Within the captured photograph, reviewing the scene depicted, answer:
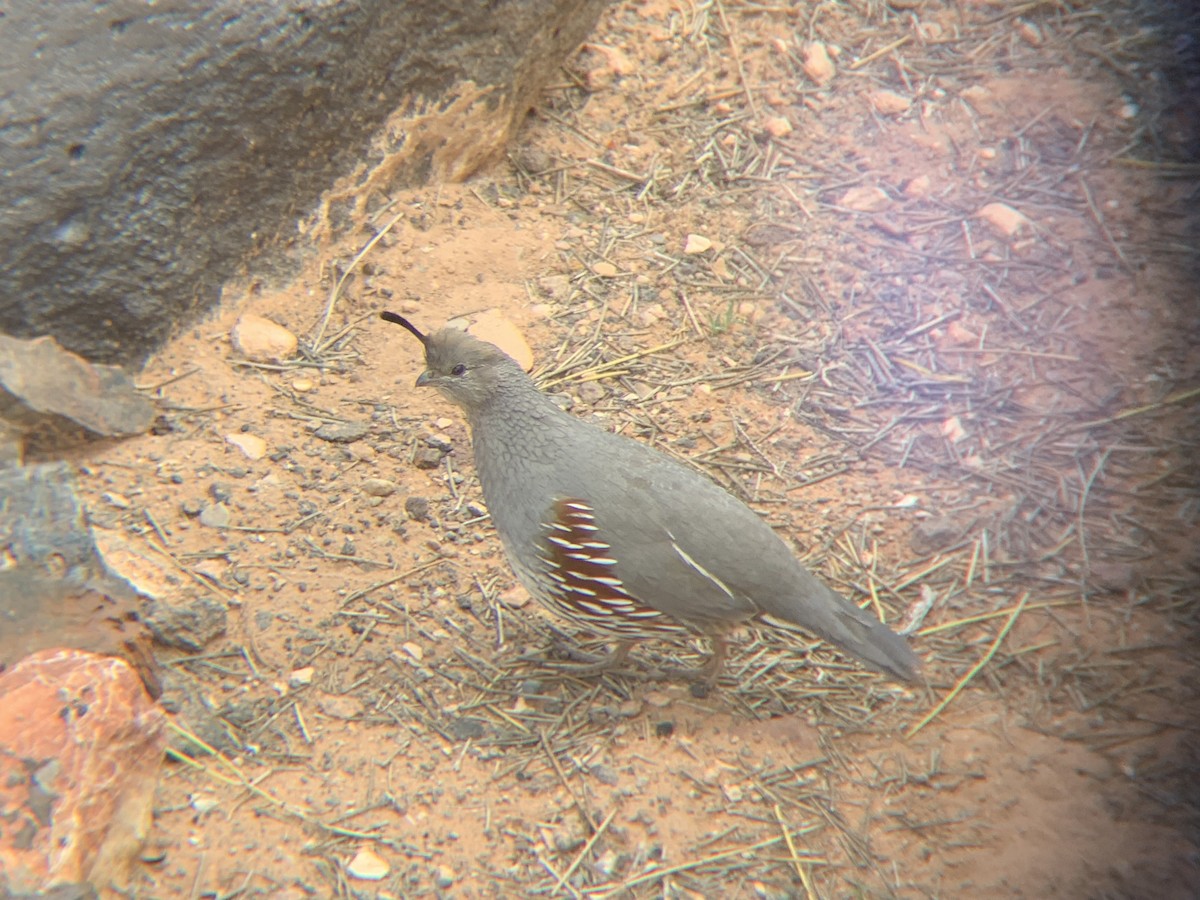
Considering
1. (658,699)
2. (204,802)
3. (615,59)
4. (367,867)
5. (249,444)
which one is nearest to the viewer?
(367,867)

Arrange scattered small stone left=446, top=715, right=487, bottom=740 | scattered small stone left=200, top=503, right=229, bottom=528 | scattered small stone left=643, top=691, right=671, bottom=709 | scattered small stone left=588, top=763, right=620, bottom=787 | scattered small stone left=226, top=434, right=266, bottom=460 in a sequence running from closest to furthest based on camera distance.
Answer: scattered small stone left=588, top=763, right=620, bottom=787 → scattered small stone left=446, top=715, right=487, bottom=740 → scattered small stone left=643, top=691, right=671, bottom=709 → scattered small stone left=200, top=503, right=229, bottom=528 → scattered small stone left=226, top=434, right=266, bottom=460

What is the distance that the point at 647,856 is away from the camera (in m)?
3.49

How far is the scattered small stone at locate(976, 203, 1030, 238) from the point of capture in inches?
209

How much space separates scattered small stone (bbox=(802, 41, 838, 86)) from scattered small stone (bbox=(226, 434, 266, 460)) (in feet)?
11.2

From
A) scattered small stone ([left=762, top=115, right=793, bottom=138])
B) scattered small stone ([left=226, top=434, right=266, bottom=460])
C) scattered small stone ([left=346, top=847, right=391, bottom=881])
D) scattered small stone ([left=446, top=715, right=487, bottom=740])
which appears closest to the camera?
scattered small stone ([left=346, top=847, right=391, bottom=881])

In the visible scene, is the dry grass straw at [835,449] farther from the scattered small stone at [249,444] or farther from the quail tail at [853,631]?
the scattered small stone at [249,444]

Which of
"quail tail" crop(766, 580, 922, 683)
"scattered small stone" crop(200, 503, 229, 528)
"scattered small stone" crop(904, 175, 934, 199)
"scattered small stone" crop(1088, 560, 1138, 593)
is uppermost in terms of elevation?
"scattered small stone" crop(904, 175, 934, 199)

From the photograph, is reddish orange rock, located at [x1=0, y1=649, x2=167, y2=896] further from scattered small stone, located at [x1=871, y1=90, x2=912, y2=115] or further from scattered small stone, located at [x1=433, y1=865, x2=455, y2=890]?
scattered small stone, located at [x1=871, y1=90, x2=912, y2=115]

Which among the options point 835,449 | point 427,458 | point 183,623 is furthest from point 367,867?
point 835,449

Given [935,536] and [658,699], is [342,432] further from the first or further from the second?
[935,536]

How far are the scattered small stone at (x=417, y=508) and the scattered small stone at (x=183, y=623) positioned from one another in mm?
919

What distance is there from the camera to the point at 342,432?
4.95 meters

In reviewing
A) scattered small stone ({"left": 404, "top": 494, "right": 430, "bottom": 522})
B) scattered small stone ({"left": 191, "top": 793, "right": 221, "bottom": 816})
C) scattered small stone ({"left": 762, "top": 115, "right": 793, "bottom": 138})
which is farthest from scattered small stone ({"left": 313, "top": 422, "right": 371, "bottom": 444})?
scattered small stone ({"left": 762, "top": 115, "right": 793, "bottom": 138})

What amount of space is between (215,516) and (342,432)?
67 cm
